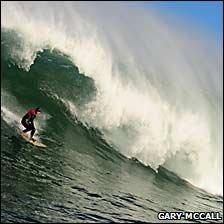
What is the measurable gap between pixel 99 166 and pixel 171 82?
13188 millimetres

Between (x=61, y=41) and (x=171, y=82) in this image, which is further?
(x=171, y=82)

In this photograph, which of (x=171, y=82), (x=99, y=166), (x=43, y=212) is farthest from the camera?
(x=171, y=82)

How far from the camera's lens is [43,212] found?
772 centimetres

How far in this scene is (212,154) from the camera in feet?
67.1

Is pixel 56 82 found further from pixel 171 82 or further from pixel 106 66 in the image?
pixel 171 82

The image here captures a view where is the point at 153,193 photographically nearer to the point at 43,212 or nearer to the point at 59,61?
the point at 43,212

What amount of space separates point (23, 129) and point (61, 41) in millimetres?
8791

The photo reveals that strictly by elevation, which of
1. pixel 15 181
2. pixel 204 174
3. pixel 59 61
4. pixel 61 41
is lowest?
pixel 15 181

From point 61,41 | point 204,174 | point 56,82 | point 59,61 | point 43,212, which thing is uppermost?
point 61,41

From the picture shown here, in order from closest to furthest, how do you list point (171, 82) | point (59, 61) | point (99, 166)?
point (99, 166) → point (59, 61) → point (171, 82)

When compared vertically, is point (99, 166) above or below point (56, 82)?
below

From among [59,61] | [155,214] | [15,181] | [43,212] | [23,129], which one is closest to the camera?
[43,212]

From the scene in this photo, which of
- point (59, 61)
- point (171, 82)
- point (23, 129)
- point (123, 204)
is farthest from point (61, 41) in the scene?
point (123, 204)

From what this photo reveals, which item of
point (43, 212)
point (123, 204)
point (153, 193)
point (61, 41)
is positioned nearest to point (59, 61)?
point (61, 41)
